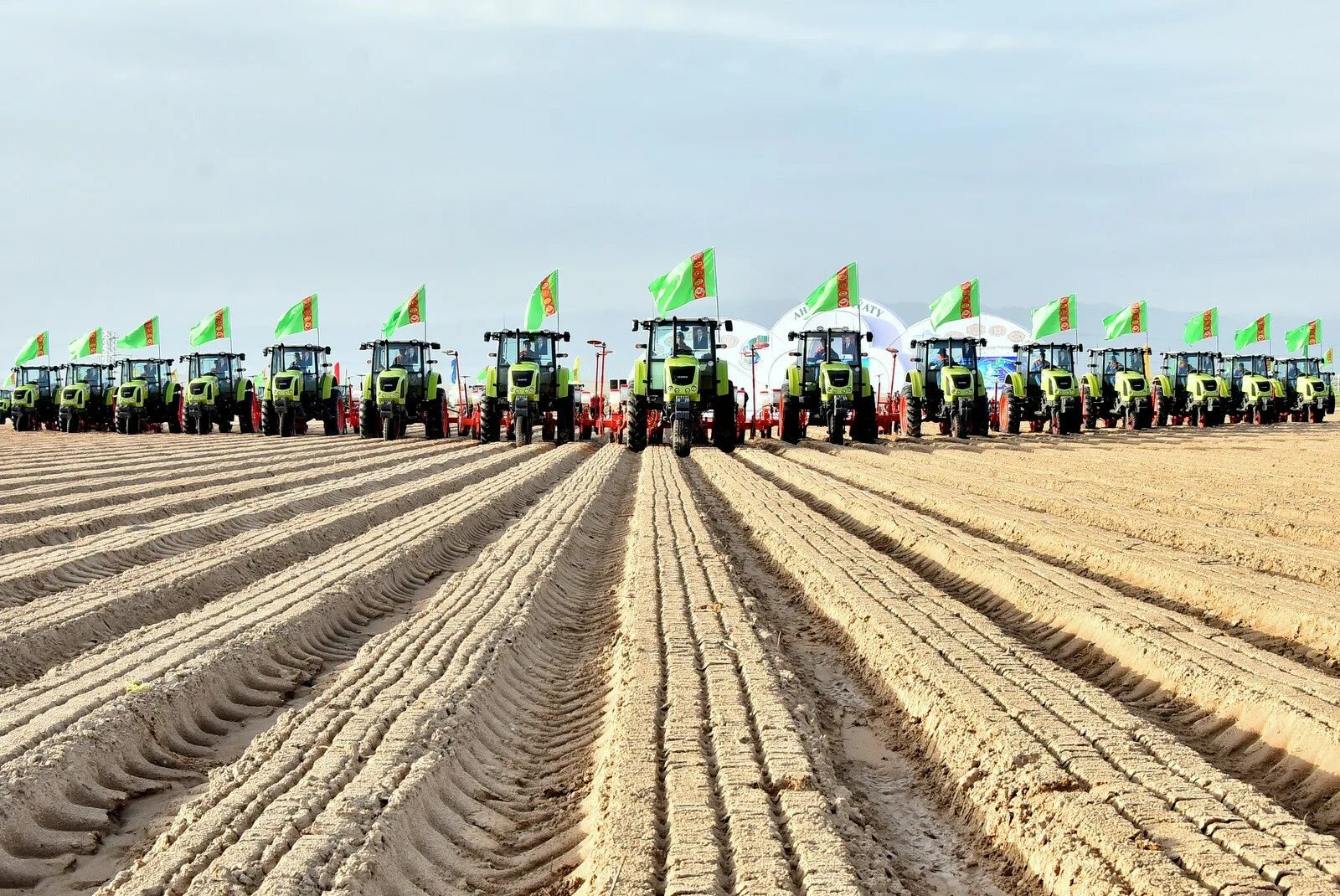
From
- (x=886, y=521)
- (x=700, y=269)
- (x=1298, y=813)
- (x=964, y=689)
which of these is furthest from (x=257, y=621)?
(x=700, y=269)

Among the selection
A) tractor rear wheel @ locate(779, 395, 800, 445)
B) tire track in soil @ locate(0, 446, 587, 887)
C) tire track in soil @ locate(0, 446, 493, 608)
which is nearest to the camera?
tire track in soil @ locate(0, 446, 587, 887)

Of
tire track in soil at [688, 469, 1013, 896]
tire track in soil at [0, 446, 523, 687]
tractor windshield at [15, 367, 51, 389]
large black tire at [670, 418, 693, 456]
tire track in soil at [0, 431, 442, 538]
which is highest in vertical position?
tractor windshield at [15, 367, 51, 389]

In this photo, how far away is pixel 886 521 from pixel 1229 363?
1113 inches

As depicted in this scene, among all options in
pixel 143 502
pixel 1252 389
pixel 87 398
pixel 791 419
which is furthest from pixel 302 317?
pixel 1252 389

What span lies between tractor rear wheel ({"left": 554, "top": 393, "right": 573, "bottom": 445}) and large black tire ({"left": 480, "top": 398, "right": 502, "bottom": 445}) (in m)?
1.11

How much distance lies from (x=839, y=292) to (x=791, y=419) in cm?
427

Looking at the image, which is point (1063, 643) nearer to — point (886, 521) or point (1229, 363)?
point (886, 521)

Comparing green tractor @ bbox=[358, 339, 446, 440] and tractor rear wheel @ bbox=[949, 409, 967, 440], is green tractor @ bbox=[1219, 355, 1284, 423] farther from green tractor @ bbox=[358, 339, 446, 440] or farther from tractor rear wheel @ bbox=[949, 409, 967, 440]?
green tractor @ bbox=[358, 339, 446, 440]

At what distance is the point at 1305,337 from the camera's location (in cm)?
3966

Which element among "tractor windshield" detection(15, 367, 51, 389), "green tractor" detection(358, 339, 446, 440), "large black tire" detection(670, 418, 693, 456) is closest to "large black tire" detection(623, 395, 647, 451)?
"large black tire" detection(670, 418, 693, 456)

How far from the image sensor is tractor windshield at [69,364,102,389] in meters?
32.1

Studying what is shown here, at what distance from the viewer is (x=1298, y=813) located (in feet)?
11.2

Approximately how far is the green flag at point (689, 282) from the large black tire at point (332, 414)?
824 cm

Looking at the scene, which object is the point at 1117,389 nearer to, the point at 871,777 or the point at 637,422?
the point at 637,422
